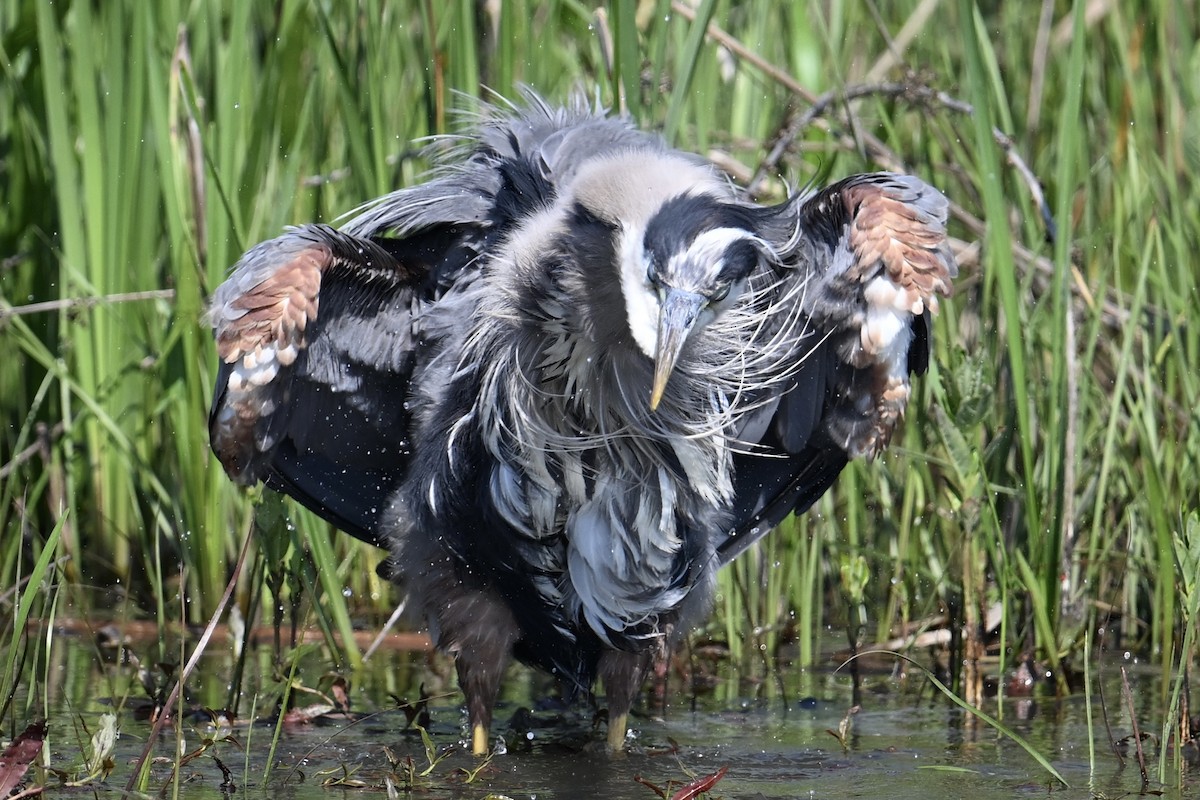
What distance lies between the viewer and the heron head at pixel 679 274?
3.20 m

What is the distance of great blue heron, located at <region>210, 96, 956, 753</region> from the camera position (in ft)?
12.0

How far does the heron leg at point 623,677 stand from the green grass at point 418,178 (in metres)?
0.58

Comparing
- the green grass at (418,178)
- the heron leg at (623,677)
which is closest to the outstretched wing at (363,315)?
the green grass at (418,178)

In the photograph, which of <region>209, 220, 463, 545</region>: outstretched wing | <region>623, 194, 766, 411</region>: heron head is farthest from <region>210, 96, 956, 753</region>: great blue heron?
<region>623, 194, 766, 411</region>: heron head

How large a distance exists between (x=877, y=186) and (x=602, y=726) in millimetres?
1745

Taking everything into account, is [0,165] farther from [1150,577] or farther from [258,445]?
[1150,577]

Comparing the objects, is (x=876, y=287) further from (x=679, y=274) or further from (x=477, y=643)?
(x=477, y=643)

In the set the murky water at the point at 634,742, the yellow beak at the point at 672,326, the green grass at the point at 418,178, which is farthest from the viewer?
the green grass at the point at 418,178

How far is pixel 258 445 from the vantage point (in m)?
3.80

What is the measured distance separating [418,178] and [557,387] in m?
1.03

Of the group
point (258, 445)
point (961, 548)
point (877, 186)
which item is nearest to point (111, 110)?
point (258, 445)

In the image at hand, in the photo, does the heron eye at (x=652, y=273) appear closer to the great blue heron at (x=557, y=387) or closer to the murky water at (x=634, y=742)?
the great blue heron at (x=557, y=387)

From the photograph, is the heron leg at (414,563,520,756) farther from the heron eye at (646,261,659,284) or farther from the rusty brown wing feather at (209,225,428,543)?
the heron eye at (646,261,659,284)

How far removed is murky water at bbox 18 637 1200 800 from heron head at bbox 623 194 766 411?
0.96 m
